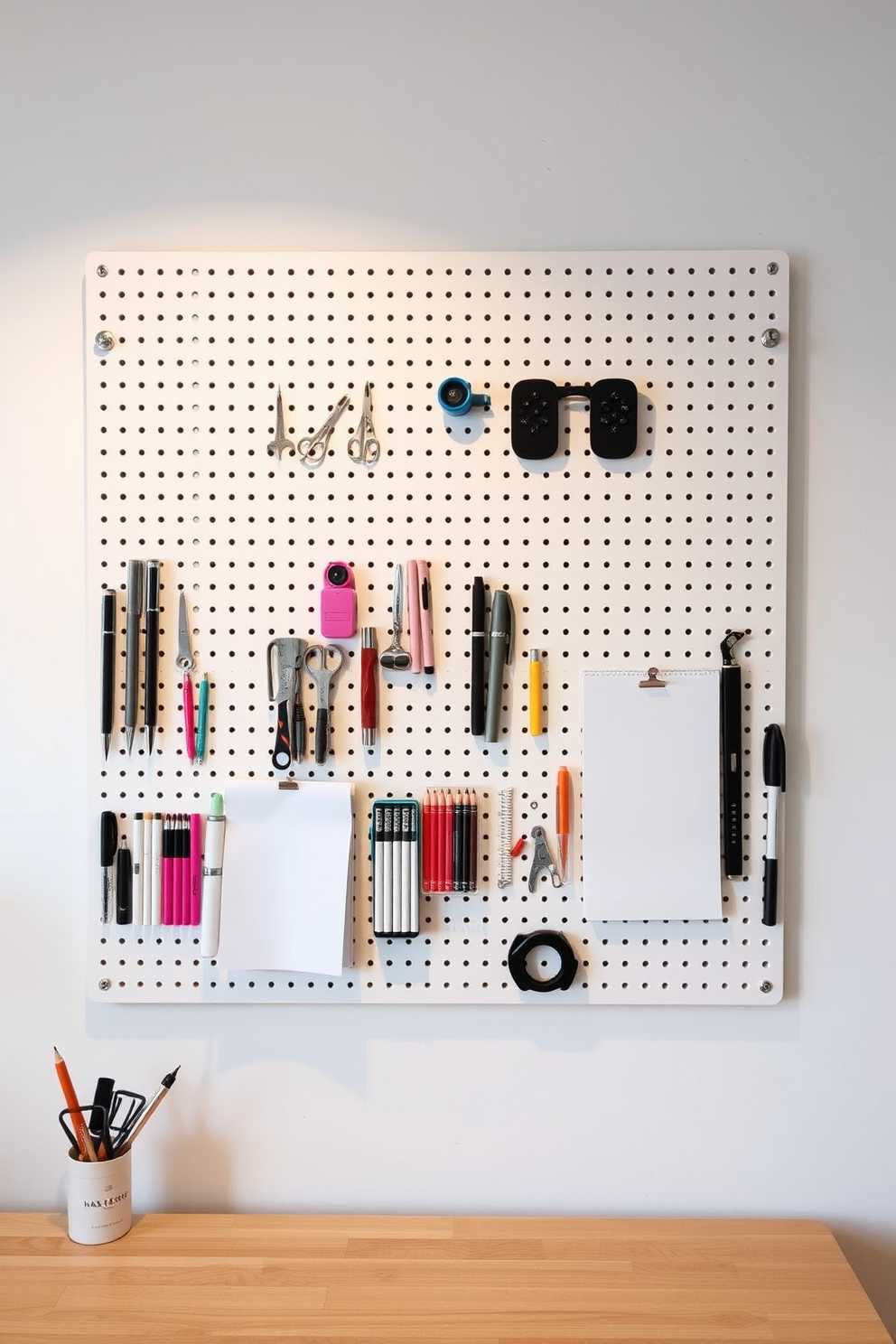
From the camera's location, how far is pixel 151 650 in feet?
4.25

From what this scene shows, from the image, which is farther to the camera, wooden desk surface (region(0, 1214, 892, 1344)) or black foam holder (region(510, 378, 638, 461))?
black foam holder (region(510, 378, 638, 461))

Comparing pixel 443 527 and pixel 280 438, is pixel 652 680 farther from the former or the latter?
pixel 280 438

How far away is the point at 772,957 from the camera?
1301 mm

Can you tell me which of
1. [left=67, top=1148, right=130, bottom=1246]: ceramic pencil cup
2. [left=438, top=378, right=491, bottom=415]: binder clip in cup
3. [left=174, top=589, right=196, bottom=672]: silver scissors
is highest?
[left=438, top=378, right=491, bottom=415]: binder clip in cup

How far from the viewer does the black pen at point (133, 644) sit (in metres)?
1.29

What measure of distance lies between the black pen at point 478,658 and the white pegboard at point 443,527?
25 mm

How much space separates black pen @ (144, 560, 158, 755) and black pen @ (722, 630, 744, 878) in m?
0.78

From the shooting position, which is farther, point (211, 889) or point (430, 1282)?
point (211, 889)

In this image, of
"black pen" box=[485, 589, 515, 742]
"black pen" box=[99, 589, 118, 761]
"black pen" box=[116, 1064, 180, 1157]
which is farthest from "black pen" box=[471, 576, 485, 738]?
"black pen" box=[116, 1064, 180, 1157]

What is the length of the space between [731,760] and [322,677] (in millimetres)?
573

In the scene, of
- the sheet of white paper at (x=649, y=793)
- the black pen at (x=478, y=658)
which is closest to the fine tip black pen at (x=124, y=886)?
the black pen at (x=478, y=658)

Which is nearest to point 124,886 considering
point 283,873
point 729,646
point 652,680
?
point 283,873

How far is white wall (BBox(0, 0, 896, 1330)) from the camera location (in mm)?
1289

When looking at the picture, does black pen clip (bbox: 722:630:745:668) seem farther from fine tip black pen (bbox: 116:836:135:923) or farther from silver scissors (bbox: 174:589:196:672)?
fine tip black pen (bbox: 116:836:135:923)
